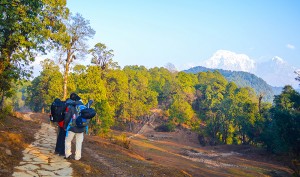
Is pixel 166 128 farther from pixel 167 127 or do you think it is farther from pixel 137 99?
pixel 137 99

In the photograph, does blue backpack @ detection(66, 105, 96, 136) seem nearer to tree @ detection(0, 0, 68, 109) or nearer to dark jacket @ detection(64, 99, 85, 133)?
dark jacket @ detection(64, 99, 85, 133)

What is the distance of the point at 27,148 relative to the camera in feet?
28.3

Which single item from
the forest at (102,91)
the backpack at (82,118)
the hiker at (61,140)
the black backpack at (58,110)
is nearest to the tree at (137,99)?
the forest at (102,91)

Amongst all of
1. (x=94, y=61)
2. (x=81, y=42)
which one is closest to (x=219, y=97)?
(x=94, y=61)

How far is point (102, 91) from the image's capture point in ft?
107

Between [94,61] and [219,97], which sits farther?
[219,97]

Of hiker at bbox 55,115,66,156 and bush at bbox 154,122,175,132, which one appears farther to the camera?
bush at bbox 154,122,175,132

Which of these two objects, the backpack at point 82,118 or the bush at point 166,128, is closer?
the backpack at point 82,118

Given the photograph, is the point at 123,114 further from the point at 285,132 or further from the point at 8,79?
the point at 8,79

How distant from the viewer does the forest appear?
1026 cm

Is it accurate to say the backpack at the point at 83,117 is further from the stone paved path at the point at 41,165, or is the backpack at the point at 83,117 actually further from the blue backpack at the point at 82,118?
the stone paved path at the point at 41,165

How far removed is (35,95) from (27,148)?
44539 millimetres

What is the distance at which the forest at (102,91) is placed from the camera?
1026 centimetres

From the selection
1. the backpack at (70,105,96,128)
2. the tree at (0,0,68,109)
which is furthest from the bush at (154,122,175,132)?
the backpack at (70,105,96,128)
